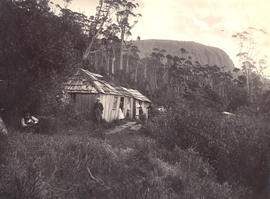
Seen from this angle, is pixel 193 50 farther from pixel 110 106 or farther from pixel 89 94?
pixel 89 94

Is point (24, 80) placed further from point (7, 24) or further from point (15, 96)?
point (7, 24)

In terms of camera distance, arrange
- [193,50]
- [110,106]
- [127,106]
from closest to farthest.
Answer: [110,106] → [127,106] → [193,50]

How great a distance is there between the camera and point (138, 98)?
30.1 metres

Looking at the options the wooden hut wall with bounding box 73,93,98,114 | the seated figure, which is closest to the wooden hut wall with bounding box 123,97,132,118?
the wooden hut wall with bounding box 73,93,98,114

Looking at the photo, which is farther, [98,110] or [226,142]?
[98,110]

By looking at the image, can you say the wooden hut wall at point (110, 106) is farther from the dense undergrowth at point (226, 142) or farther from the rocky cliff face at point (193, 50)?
the rocky cliff face at point (193, 50)

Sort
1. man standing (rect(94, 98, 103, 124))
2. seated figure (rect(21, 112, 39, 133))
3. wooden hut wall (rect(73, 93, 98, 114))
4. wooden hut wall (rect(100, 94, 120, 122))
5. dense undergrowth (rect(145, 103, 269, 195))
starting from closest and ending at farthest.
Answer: dense undergrowth (rect(145, 103, 269, 195)) → seated figure (rect(21, 112, 39, 133)) → man standing (rect(94, 98, 103, 124)) → wooden hut wall (rect(73, 93, 98, 114)) → wooden hut wall (rect(100, 94, 120, 122))

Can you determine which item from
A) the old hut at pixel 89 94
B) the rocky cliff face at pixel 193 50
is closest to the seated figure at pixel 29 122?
the old hut at pixel 89 94

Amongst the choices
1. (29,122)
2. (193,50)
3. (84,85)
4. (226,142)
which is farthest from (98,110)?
(193,50)

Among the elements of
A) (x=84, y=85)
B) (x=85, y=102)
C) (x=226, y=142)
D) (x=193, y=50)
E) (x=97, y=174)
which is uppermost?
(x=193, y=50)

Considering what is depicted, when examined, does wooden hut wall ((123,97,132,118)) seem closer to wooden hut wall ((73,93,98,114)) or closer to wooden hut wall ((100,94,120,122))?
wooden hut wall ((100,94,120,122))

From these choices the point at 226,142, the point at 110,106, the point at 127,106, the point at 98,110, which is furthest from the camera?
the point at 127,106

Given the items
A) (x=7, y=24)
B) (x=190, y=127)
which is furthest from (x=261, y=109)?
(x=7, y=24)

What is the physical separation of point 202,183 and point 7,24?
9.20 m
